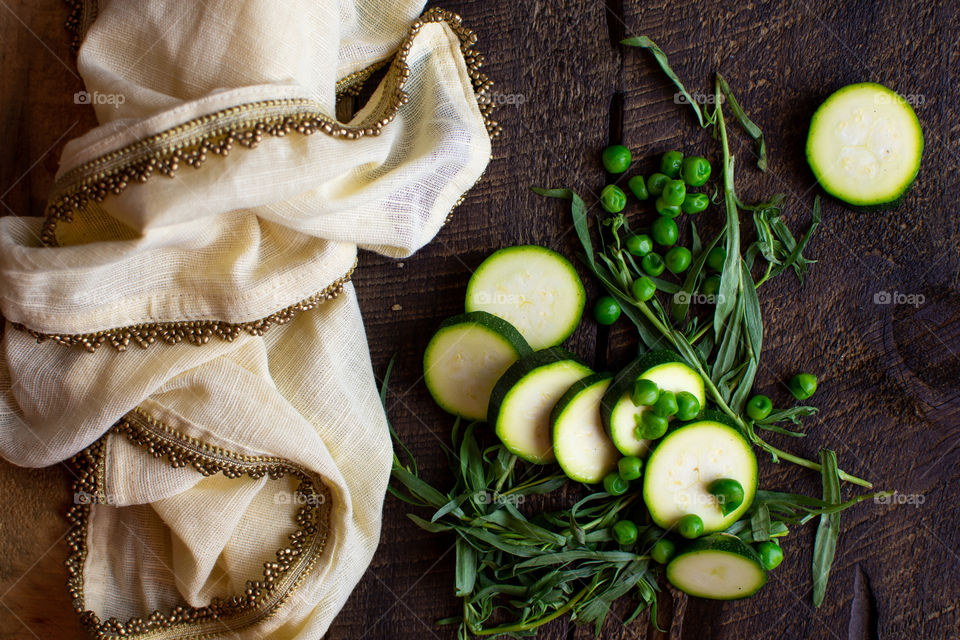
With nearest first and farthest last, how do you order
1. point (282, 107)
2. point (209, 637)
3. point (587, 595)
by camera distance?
point (282, 107)
point (209, 637)
point (587, 595)

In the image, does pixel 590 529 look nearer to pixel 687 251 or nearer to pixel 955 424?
pixel 687 251

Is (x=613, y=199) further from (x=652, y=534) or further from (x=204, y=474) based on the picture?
(x=204, y=474)

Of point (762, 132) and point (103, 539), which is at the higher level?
point (762, 132)

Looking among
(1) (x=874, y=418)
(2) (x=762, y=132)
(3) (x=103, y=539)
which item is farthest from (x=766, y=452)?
(3) (x=103, y=539)

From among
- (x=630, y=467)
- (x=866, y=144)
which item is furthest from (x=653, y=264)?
(x=866, y=144)

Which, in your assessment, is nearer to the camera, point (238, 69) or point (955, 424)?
point (238, 69)
